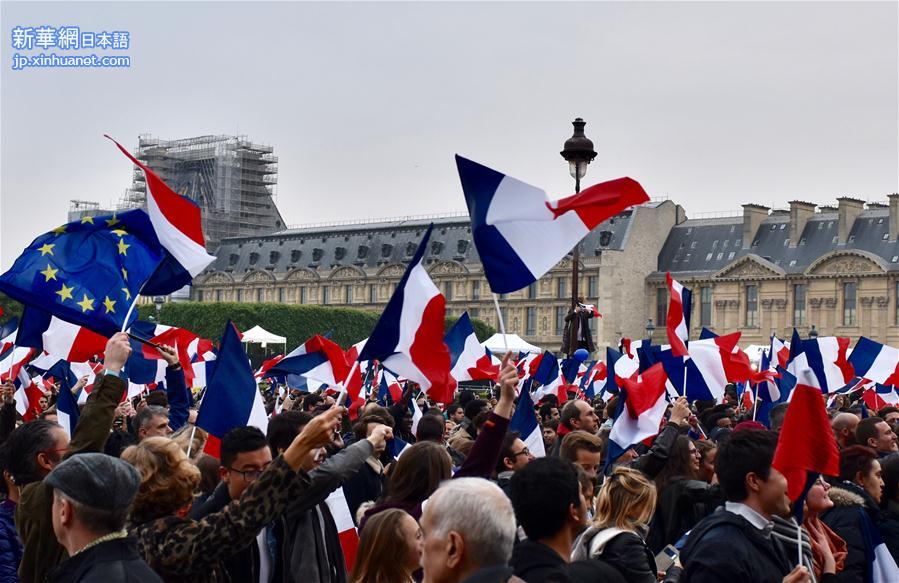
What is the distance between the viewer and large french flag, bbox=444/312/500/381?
14555 millimetres

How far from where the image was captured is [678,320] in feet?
41.4

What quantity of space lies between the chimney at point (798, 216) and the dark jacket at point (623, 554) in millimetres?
61688

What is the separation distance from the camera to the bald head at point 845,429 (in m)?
7.93

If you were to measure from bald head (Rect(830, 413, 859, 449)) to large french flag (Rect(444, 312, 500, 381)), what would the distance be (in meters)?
6.57

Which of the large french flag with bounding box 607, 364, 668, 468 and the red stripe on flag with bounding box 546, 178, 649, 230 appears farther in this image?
the large french flag with bounding box 607, 364, 668, 468

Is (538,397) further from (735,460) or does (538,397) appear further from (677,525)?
(735,460)

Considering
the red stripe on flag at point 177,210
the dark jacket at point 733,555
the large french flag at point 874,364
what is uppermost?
the red stripe on flag at point 177,210

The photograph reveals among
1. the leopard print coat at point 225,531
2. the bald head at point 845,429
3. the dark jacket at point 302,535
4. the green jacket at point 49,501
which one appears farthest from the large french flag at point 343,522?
the bald head at point 845,429

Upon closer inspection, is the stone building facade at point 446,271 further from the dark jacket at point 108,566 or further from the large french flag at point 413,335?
the dark jacket at point 108,566

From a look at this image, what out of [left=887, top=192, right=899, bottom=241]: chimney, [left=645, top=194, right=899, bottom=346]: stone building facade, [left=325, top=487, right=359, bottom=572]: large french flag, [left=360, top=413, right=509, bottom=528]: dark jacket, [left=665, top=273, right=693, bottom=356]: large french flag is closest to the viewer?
[left=360, top=413, right=509, bottom=528]: dark jacket

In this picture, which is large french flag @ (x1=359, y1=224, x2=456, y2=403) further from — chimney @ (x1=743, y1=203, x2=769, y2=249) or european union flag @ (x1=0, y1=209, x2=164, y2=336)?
chimney @ (x1=743, y1=203, x2=769, y2=249)

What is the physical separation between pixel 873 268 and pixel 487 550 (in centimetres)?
6104

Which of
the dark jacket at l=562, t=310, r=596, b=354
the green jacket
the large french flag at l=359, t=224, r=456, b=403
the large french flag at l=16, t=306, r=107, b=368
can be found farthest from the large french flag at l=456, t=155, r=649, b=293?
the dark jacket at l=562, t=310, r=596, b=354

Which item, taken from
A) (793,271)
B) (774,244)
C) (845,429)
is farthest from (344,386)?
(774,244)
